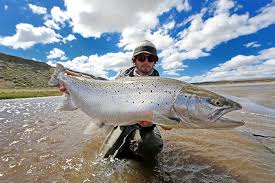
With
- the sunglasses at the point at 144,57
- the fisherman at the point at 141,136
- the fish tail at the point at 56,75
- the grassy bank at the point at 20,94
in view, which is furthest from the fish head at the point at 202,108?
the grassy bank at the point at 20,94

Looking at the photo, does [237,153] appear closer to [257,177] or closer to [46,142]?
[257,177]

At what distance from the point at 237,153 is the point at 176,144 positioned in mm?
1526

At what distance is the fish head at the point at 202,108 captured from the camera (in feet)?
11.4

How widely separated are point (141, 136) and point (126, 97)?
5.41ft

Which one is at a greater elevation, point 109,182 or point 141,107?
point 141,107

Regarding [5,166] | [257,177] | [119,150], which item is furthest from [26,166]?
[257,177]

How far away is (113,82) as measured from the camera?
4.21 meters

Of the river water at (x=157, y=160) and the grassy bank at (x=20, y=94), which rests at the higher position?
the grassy bank at (x=20, y=94)

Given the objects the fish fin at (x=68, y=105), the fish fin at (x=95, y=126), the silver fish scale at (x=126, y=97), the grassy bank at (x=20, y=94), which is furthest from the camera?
the grassy bank at (x=20, y=94)

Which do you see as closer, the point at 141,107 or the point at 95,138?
the point at 141,107

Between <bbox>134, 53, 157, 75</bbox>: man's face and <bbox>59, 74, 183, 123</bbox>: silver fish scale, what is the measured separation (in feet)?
4.77

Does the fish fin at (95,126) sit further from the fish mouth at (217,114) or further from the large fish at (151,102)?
the fish mouth at (217,114)

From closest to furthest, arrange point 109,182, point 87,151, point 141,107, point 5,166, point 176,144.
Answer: point 141,107, point 109,182, point 5,166, point 87,151, point 176,144

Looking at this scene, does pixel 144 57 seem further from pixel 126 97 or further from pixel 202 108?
pixel 202 108
